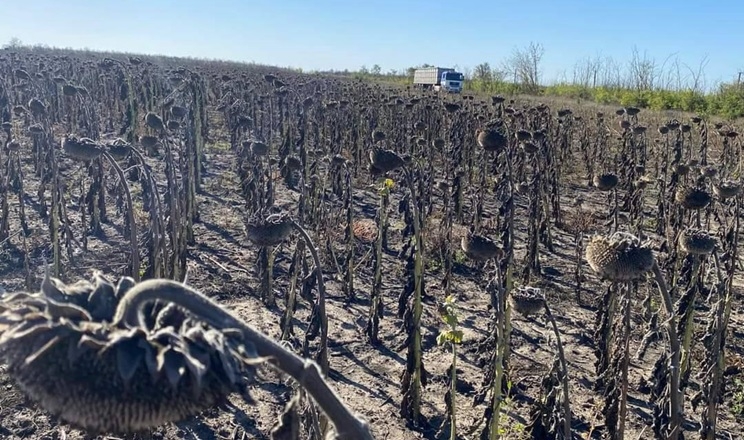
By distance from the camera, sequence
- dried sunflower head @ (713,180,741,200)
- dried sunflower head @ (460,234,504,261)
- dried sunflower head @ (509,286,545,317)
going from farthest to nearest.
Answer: dried sunflower head @ (713,180,741,200) < dried sunflower head @ (460,234,504,261) < dried sunflower head @ (509,286,545,317)

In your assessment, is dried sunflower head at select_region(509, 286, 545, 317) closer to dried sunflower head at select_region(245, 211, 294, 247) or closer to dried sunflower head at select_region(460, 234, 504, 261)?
dried sunflower head at select_region(460, 234, 504, 261)

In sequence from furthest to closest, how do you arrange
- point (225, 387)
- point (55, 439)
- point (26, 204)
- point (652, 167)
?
point (652, 167) < point (26, 204) < point (55, 439) < point (225, 387)

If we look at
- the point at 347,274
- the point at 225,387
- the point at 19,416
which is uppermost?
the point at 225,387

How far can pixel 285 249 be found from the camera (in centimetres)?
920

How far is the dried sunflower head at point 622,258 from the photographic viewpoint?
323 centimetres

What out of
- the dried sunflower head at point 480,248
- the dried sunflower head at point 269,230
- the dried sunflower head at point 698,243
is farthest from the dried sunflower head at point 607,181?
the dried sunflower head at point 269,230

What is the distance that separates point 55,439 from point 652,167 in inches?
611

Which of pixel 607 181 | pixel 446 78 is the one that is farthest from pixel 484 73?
pixel 607 181

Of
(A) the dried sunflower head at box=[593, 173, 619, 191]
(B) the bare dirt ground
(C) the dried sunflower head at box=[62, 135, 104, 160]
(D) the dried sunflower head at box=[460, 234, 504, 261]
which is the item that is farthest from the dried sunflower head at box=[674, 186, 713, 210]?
(C) the dried sunflower head at box=[62, 135, 104, 160]

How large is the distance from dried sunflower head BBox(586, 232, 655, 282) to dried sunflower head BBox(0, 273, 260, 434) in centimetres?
241

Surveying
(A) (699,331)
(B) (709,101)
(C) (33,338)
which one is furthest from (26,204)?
(B) (709,101)

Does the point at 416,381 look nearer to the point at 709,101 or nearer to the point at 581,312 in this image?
the point at 581,312

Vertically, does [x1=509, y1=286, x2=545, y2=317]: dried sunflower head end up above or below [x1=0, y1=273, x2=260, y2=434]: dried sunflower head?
below

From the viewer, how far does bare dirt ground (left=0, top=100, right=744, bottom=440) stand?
5.03 meters
